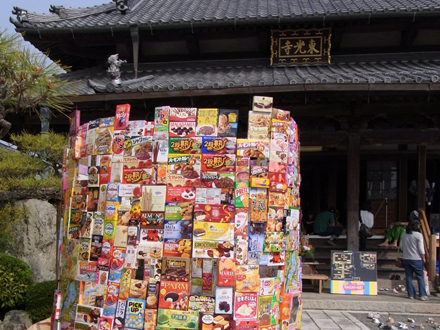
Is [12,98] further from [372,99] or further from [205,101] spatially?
[372,99]

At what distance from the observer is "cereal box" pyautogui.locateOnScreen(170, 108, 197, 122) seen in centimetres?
491

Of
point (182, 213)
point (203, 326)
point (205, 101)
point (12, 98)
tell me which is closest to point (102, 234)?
point (182, 213)

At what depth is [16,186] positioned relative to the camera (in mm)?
7129

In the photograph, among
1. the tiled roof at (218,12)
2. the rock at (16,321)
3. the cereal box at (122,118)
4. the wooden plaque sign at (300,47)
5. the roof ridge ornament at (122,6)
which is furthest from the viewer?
the roof ridge ornament at (122,6)

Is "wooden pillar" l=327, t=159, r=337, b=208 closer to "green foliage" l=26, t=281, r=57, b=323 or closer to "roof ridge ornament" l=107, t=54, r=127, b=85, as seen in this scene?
"roof ridge ornament" l=107, t=54, r=127, b=85

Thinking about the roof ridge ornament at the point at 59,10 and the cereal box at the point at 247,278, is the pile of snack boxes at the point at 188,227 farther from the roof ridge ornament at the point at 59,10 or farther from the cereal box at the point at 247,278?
the roof ridge ornament at the point at 59,10

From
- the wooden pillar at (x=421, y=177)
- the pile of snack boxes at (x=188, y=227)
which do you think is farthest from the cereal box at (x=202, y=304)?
the wooden pillar at (x=421, y=177)

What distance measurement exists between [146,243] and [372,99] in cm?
649

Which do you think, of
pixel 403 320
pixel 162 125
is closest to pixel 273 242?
pixel 162 125

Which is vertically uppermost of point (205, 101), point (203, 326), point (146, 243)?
point (205, 101)

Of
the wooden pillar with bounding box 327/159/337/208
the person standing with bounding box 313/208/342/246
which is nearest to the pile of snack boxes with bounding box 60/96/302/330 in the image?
the person standing with bounding box 313/208/342/246

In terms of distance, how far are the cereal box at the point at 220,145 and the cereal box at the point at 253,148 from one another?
0.20 feet

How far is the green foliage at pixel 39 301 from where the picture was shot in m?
7.54

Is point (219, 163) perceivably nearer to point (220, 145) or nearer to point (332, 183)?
point (220, 145)
